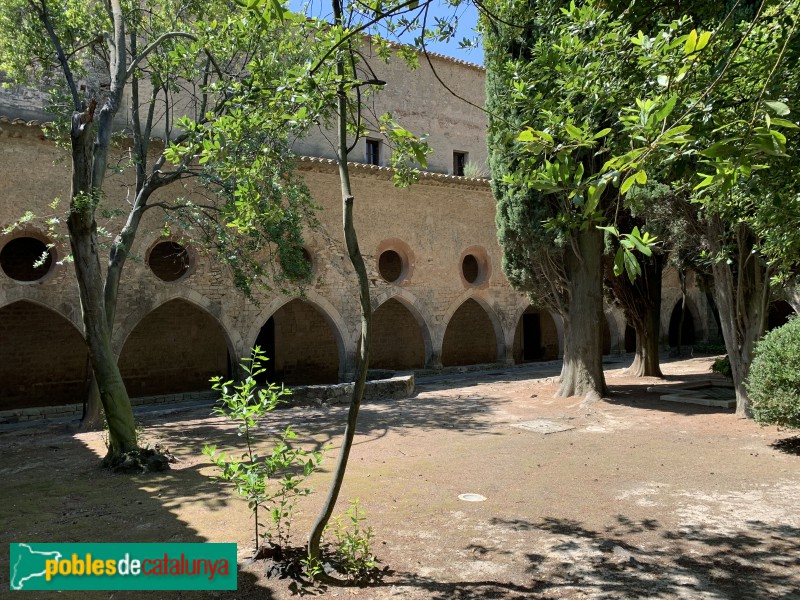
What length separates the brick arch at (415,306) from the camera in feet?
50.4

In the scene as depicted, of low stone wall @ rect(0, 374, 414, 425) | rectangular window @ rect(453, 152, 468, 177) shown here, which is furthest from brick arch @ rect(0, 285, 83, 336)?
rectangular window @ rect(453, 152, 468, 177)

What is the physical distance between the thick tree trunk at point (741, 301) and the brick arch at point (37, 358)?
12459 millimetres

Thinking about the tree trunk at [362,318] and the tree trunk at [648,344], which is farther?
the tree trunk at [648,344]

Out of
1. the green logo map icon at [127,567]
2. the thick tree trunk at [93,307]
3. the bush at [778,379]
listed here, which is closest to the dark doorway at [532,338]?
the bush at [778,379]

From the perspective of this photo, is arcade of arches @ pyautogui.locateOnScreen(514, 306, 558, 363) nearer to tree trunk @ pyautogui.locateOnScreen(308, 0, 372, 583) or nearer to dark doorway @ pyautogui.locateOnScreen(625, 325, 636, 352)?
dark doorway @ pyautogui.locateOnScreen(625, 325, 636, 352)

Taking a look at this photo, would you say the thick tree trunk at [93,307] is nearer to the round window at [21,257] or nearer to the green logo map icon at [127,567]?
the green logo map icon at [127,567]

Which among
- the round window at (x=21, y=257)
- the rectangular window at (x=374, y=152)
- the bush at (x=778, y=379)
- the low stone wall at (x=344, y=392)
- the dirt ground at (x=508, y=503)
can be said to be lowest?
the dirt ground at (x=508, y=503)

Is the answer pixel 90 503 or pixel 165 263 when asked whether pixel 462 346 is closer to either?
pixel 165 263

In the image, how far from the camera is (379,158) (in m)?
18.3

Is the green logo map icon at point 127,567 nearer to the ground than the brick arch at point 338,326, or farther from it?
nearer to the ground

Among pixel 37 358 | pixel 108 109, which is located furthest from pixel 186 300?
pixel 108 109

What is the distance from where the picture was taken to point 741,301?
8664 millimetres

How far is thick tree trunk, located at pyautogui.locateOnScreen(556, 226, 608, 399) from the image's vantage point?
10.7 m

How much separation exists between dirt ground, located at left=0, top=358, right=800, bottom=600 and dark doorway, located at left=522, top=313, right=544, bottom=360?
11.4 metres
